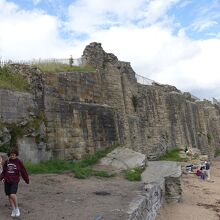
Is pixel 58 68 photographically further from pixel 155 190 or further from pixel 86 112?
pixel 155 190

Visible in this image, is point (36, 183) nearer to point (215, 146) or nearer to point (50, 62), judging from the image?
point (50, 62)

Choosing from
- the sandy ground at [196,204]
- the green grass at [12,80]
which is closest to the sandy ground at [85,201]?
the sandy ground at [196,204]

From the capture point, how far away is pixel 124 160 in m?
18.8

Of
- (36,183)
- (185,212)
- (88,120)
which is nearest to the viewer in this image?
(36,183)

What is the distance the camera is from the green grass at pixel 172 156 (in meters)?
31.4

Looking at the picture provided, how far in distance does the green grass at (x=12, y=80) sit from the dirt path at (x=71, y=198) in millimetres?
3540

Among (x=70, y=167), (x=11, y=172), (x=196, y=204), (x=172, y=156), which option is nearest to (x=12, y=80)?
(x=70, y=167)

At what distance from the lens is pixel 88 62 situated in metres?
23.9

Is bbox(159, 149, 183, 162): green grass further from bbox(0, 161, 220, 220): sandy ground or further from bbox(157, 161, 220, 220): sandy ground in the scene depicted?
bbox(0, 161, 220, 220): sandy ground

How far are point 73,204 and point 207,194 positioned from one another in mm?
12505

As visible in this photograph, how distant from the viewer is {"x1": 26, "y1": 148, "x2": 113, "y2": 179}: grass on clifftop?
15.5 meters

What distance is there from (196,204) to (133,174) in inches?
143

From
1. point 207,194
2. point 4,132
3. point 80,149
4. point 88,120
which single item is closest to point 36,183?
point 4,132

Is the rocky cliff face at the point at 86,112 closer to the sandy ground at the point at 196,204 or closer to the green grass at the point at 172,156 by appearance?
the green grass at the point at 172,156
